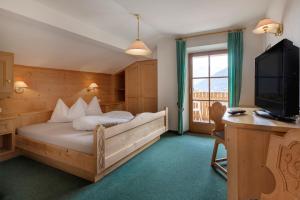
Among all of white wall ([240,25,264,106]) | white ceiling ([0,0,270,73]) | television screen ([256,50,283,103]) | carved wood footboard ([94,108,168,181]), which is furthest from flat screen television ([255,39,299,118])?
white wall ([240,25,264,106])

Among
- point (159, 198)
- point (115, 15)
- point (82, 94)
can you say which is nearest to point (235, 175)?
point (159, 198)

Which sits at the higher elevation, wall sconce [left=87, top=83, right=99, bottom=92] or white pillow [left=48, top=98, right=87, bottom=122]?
wall sconce [left=87, top=83, right=99, bottom=92]

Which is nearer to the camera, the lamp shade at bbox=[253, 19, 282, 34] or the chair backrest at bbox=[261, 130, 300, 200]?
the chair backrest at bbox=[261, 130, 300, 200]

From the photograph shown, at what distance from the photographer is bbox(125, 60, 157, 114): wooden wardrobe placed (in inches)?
197

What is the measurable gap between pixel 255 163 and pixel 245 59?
304cm

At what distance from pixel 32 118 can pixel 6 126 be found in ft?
1.81

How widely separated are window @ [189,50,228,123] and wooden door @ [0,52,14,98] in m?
3.91

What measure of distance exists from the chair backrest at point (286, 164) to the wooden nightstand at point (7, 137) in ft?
12.3

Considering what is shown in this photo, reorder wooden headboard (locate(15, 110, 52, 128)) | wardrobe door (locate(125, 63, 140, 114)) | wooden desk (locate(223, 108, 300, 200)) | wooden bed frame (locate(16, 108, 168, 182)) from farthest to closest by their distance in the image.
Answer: wardrobe door (locate(125, 63, 140, 114)) → wooden headboard (locate(15, 110, 52, 128)) → wooden bed frame (locate(16, 108, 168, 182)) → wooden desk (locate(223, 108, 300, 200))

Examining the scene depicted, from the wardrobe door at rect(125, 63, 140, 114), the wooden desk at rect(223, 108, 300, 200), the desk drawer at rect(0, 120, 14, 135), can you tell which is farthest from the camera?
the wardrobe door at rect(125, 63, 140, 114)

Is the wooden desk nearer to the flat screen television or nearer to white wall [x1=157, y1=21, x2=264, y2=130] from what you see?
the flat screen television

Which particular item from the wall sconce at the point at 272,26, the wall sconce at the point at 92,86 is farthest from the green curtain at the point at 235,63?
the wall sconce at the point at 92,86

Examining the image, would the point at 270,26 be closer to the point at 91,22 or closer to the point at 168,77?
the point at 168,77

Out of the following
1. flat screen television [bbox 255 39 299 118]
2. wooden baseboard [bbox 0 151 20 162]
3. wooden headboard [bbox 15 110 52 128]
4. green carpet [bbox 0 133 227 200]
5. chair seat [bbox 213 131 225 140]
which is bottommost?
green carpet [bbox 0 133 227 200]
